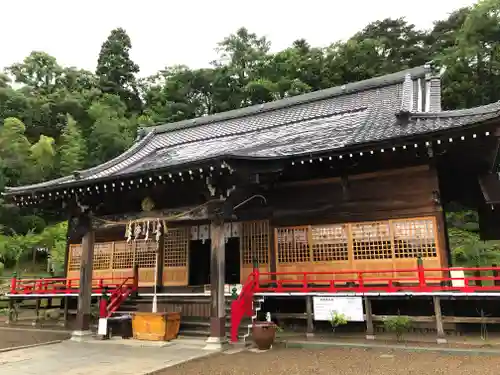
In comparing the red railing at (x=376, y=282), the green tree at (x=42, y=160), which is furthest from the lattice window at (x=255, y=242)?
the green tree at (x=42, y=160)

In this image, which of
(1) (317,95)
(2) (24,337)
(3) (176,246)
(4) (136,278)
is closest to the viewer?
(2) (24,337)

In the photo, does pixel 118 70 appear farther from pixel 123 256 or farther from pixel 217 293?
pixel 217 293

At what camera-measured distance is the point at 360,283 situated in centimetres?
980

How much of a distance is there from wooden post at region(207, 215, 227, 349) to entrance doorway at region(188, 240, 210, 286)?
3.90 metres

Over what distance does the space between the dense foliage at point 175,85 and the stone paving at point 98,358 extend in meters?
19.8

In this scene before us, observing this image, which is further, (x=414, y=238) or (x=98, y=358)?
(x=414, y=238)

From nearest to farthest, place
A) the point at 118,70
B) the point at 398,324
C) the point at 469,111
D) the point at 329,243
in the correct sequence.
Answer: the point at 398,324
the point at 469,111
the point at 329,243
the point at 118,70

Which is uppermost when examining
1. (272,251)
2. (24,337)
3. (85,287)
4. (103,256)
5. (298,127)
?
(298,127)

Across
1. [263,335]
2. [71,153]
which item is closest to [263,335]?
[263,335]

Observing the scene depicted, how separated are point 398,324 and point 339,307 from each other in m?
1.42

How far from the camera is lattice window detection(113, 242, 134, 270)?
1519cm

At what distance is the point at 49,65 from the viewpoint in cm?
5819

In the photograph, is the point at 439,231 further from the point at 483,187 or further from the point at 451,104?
the point at 451,104

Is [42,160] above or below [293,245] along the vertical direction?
above
